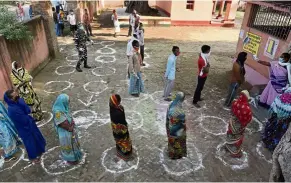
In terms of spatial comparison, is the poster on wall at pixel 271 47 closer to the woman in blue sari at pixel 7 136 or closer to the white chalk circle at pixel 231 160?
the white chalk circle at pixel 231 160

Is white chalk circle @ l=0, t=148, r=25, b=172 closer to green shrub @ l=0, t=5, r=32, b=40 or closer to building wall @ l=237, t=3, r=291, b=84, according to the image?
green shrub @ l=0, t=5, r=32, b=40

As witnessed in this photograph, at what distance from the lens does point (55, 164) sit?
448 centimetres

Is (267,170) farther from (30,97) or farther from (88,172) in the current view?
(30,97)

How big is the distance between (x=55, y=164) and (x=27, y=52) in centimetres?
490

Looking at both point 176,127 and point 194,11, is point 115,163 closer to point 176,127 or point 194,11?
point 176,127

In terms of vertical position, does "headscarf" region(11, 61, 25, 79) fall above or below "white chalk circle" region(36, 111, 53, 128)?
above

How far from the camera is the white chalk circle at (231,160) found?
14.9ft

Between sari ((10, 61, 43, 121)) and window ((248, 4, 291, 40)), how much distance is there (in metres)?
7.22

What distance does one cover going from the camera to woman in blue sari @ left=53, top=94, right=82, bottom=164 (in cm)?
391

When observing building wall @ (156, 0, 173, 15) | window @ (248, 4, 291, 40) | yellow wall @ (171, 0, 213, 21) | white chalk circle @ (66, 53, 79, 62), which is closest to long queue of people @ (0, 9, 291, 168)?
A: window @ (248, 4, 291, 40)

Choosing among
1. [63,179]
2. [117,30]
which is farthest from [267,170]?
[117,30]

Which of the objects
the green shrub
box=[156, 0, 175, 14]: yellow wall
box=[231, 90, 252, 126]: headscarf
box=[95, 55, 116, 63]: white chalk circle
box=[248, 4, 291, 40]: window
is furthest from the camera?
box=[156, 0, 175, 14]: yellow wall

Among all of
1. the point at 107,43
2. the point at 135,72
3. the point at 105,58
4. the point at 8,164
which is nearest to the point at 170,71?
the point at 135,72

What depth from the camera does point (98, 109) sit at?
631 cm
